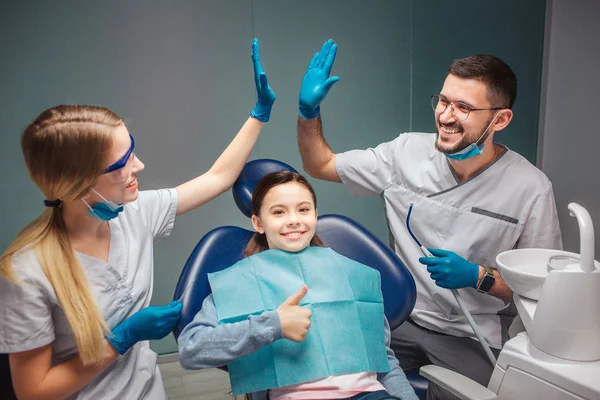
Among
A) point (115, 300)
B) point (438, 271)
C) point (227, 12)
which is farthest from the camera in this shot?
point (227, 12)

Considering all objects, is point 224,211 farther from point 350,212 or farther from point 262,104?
point 262,104

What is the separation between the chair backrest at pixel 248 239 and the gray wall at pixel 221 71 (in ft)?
2.86

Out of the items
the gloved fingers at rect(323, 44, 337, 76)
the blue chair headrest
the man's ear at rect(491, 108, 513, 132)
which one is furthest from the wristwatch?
the gloved fingers at rect(323, 44, 337, 76)

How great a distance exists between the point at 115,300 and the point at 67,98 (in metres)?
1.23

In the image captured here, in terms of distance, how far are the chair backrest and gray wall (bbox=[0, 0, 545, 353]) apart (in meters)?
0.87

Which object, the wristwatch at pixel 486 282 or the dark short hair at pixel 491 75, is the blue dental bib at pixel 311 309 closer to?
the wristwatch at pixel 486 282

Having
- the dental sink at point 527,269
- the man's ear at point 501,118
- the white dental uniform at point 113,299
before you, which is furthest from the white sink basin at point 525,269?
the white dental uniform at point 113,299

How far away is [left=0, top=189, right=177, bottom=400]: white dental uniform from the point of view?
3.82 feet

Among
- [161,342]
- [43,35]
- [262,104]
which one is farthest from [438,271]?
[43,35]

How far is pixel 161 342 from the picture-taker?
262 centimetres

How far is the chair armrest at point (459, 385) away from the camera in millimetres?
1261

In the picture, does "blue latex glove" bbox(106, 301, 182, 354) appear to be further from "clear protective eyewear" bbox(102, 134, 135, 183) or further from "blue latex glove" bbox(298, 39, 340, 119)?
"blue latex glove" bbox(298, 39, 340, 119)

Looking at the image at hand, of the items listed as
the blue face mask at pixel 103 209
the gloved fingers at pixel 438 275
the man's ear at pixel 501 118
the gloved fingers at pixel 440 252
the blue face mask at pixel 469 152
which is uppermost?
the man's ear at pixel 501 118

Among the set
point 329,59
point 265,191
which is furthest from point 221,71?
point 265,191
